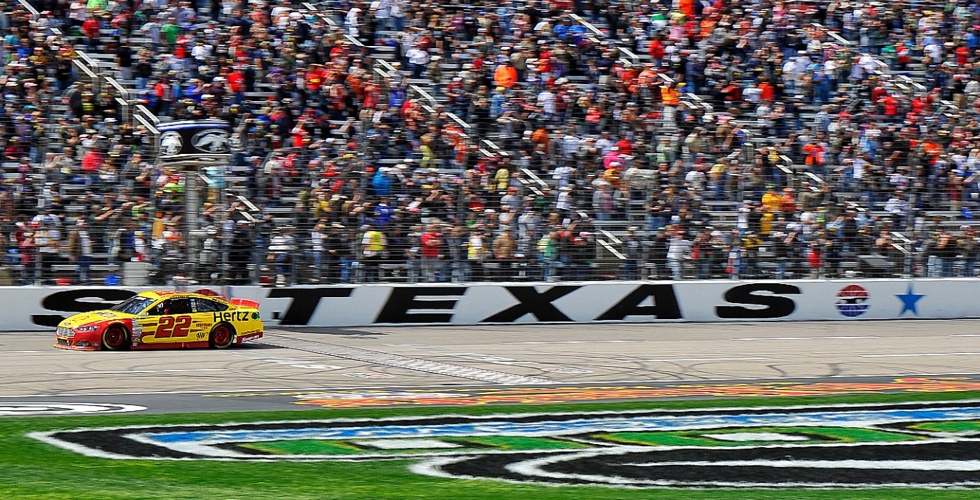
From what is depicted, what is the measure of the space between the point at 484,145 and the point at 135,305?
7.73m

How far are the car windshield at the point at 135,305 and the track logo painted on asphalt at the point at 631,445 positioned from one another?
812 centimetres

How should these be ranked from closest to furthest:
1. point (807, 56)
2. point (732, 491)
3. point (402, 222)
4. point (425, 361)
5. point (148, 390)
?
point (732, 491)
point (148, 390)
point (425, 361)
point (402, 222)
point (807, 56)

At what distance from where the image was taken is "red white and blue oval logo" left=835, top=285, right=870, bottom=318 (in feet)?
83.7

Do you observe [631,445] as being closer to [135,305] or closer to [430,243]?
[135,305]

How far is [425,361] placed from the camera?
1827cm

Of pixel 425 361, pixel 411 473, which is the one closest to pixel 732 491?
pixel 411 473

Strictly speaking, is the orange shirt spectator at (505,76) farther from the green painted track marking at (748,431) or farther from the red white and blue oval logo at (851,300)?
the green painted track marking at (748,431)

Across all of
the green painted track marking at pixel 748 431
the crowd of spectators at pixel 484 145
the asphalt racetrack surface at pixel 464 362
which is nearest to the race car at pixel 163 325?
the asphalt racetrack surface at pixel 464 362

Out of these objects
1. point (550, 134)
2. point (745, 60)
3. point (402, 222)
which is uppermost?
point (745, 60)

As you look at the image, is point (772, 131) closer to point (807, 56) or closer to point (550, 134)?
point (807, 56)

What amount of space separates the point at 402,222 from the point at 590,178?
3.66m

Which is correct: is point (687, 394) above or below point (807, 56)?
below

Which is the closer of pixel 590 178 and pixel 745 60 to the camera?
pixel 590 178

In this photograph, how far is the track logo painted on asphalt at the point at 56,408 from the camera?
41.0 feet
